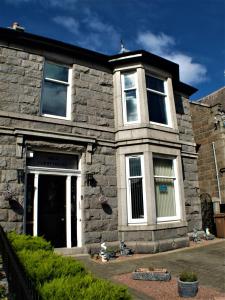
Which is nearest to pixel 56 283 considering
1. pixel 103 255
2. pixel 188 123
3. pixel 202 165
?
pixel 103 255

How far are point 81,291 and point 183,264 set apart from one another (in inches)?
204

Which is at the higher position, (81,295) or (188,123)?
(188,123)

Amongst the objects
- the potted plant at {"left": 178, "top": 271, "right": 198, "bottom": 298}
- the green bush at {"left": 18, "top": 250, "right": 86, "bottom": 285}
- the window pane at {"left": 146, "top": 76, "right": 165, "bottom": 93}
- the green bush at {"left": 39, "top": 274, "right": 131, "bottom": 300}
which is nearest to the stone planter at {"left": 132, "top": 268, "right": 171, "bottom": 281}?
the potted plant at {"left": 178, "top": 271, "right": 198, "bottom": 298}

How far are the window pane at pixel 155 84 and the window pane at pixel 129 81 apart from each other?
2.03 ft

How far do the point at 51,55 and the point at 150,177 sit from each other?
5492 millimetres

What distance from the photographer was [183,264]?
23.9ft

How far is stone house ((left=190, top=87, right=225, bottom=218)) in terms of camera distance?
14.5m

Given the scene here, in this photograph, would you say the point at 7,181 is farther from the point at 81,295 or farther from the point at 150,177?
the point at 81,295

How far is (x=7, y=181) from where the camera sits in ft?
26.2

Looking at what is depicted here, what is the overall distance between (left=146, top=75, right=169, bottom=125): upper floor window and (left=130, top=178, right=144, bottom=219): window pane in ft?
8.40

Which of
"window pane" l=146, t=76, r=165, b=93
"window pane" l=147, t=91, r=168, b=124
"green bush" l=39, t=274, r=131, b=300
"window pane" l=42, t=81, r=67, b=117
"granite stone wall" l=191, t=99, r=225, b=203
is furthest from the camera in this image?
"granite stone wall" l=191, t=99, r=225, b=203

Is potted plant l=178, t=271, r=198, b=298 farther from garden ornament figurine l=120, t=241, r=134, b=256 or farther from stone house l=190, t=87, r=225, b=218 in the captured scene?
stone house l=190, t=87, r=225, b=218

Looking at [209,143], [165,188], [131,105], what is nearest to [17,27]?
[131,105]

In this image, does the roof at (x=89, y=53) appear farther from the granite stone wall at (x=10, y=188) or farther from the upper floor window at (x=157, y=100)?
the granite stone wall at (x=10, y=188)
